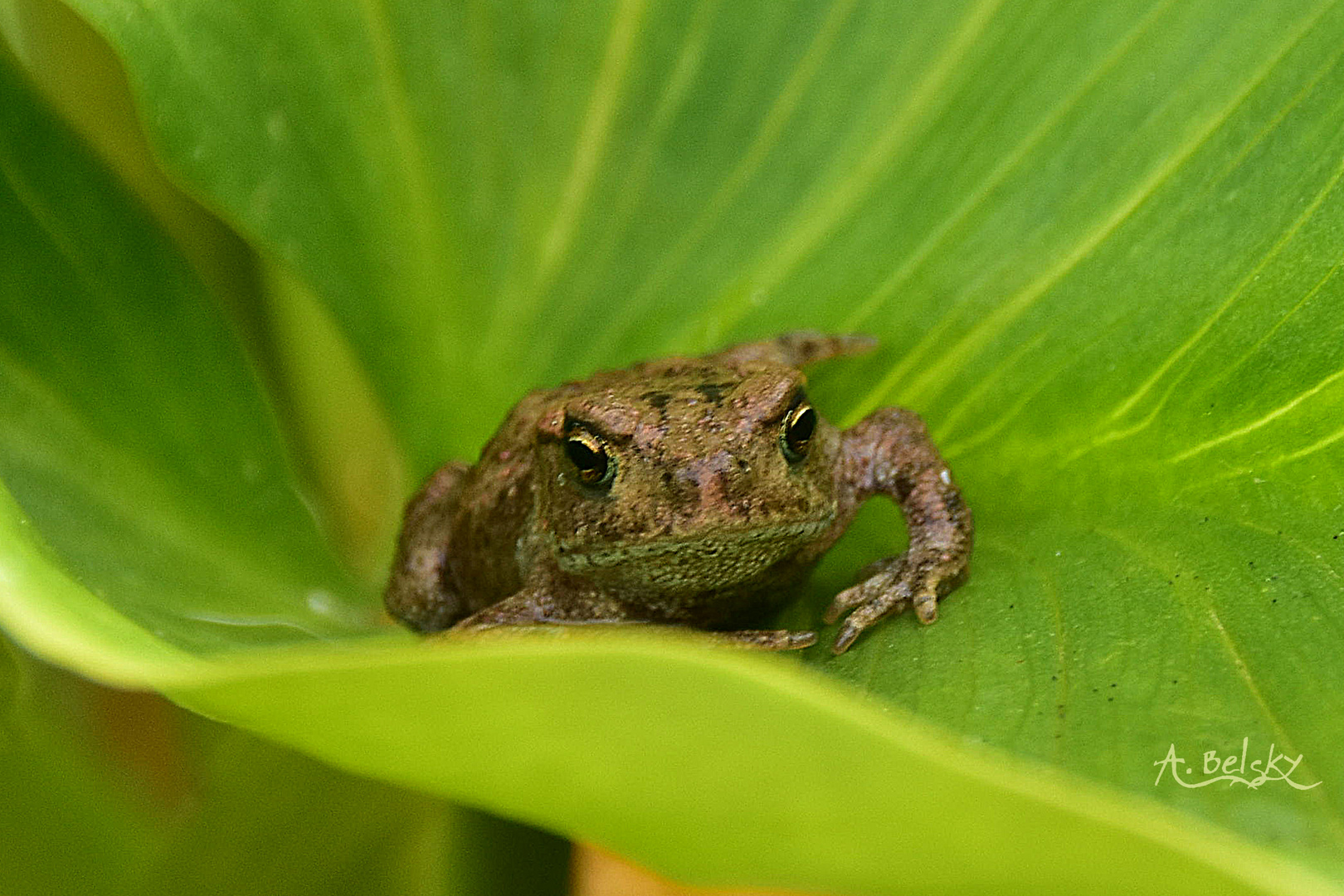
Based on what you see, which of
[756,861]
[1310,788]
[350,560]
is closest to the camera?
[756,861]

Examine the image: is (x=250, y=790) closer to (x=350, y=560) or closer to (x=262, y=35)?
(x=350, y=560)

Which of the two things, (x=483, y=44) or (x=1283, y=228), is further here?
(x=483, y=44)

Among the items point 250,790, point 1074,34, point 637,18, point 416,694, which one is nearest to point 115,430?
point 250,790

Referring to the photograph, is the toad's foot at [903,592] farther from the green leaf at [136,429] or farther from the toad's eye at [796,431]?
the green leaf at [136,429]

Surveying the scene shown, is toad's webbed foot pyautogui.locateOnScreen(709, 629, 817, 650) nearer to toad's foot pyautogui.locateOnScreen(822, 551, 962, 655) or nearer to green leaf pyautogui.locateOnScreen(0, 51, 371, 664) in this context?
toad's foot pyautogui.locateOnScreen(822, 551, 962, 655)

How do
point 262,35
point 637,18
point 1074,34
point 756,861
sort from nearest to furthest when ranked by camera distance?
point 756,861 → point 1074,34 → point 262,35 → point 637,18

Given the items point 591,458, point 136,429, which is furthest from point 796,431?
point 136,429

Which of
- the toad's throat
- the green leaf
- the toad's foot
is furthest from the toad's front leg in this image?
the green leaf
